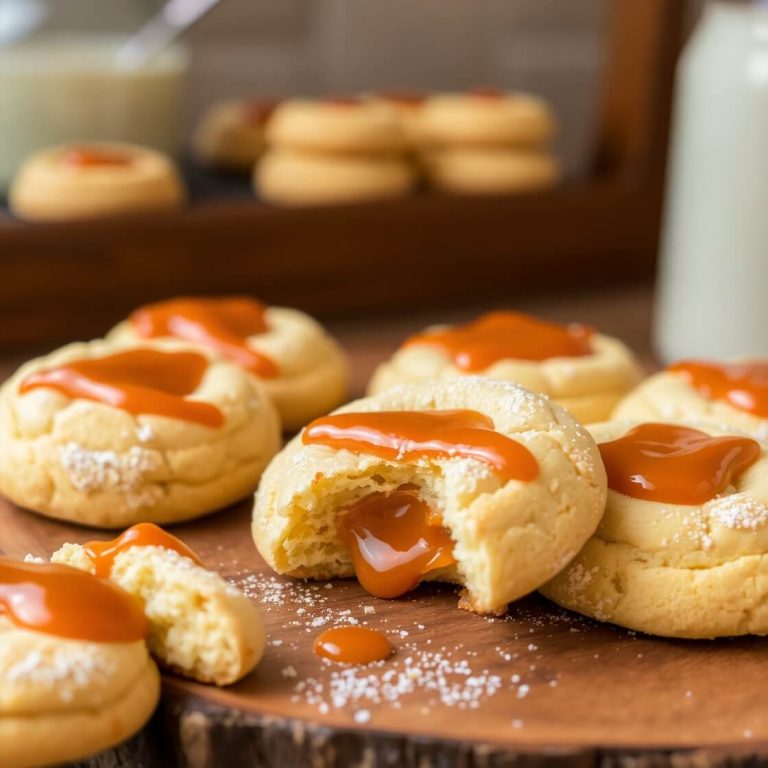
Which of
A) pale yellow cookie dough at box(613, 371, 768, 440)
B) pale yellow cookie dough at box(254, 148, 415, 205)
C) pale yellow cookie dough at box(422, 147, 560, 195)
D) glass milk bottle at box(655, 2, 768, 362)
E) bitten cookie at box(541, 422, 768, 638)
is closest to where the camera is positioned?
bitten cookie at box(541, 422, 768, 638)

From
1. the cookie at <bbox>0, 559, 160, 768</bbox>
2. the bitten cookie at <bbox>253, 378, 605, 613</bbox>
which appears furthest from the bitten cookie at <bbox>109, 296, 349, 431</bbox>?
the cookie at <bbox>0, 559, 160, 768</bbox>

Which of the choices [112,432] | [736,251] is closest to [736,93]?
[736,251]

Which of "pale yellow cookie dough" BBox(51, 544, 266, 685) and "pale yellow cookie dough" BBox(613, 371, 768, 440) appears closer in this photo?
"pale yellow cookie dough" BBox(51, 544, 266, 685)

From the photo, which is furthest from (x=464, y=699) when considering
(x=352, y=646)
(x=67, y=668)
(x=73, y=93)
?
(x=73, y=93)

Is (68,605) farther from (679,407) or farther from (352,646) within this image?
(679,407)

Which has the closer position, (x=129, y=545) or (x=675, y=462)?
(x=129, y=545)

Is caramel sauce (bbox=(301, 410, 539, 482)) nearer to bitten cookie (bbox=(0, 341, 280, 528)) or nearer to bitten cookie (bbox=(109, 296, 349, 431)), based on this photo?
bitten cookie (bbox=(0, 341, 280, 528))

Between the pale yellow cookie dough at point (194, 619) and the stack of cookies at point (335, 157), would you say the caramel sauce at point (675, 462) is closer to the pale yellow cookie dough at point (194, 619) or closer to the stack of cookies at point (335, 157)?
the pale yellow cookie dough at point (194, 619)
